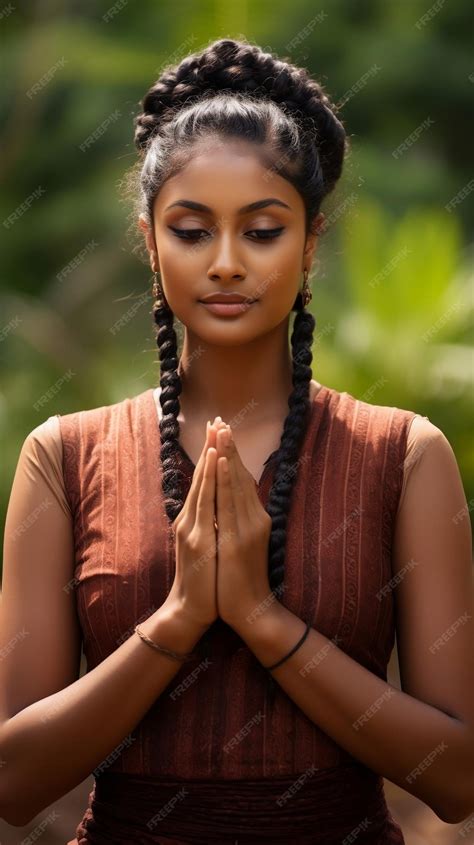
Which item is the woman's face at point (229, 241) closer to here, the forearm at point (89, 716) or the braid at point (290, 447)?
the braid at point (290, 447)

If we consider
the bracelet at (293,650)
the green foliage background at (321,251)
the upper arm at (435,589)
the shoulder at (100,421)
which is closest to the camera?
the bracelet at (293,650)

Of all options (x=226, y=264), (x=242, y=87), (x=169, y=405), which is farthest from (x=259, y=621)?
(x=242, y=87)

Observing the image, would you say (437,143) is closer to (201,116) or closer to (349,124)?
(349,124)

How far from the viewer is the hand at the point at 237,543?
2.63 meters

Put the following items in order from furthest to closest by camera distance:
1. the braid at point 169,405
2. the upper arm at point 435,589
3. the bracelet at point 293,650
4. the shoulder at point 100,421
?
1. the shoulder at point 100,421
2. the braid at point 169,405
3. the upper arm at point 435,589
4. the bracelet at point 293,650

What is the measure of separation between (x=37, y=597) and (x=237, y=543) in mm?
448

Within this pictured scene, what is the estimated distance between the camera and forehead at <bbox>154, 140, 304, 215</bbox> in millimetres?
2727

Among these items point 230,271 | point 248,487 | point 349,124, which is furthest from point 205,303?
point 349,124

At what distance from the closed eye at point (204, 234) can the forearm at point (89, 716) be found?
718mm

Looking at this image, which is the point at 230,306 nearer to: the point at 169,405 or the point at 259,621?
the point at 169,405

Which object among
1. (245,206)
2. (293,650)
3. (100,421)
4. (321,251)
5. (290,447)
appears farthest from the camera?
(321,251)

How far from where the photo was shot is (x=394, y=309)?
5.36 m

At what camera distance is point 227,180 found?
2.73m

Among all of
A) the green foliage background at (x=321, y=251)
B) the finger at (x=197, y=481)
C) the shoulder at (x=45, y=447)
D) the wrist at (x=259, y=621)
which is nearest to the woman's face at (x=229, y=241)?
the finger at (x=197, y=481)
